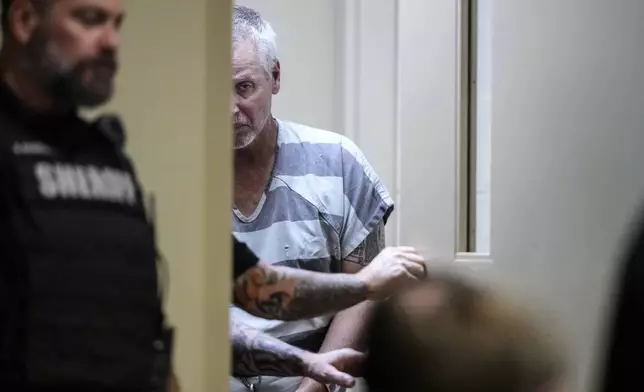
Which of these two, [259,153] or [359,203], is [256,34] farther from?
[359,203]

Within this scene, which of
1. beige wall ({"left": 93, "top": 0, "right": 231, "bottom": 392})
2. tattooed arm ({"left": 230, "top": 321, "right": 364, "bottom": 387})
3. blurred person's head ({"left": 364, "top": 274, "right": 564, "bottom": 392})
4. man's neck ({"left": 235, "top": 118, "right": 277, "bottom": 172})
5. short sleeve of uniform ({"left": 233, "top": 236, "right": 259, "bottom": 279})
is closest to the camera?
blurred person's head ({"left": 364, "top": 274, "right": 564, "bottom": 392})

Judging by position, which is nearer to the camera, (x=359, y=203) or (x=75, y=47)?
(x=75, y=47)

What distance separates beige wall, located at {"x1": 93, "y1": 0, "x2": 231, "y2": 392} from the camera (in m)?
0.72

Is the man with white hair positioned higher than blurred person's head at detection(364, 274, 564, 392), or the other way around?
the man with white hair

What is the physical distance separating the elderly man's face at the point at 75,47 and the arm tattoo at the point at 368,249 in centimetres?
62

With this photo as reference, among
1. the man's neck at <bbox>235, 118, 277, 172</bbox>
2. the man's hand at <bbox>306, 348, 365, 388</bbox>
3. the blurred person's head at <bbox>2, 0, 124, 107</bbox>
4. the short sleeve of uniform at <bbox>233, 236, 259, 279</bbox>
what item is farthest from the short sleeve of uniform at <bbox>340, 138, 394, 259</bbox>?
the blurred person's head at <bbox>2, 0, 124, 107</bbox>

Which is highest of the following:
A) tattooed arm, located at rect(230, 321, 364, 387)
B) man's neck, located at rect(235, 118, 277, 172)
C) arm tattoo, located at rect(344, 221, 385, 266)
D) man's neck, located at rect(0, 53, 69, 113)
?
man's neck, located at rect(0, 53, 69, 113)

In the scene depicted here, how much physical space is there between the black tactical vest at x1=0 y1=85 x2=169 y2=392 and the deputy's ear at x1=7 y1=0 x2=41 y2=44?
0.17 ft

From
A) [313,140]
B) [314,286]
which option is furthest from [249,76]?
[314,286]

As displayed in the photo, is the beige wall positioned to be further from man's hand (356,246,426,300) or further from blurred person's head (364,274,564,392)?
man's hand (356,246,426,300)

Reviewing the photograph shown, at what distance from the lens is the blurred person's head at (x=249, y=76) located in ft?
4.00

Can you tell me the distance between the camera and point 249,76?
122cm

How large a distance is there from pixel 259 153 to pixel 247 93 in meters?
0.10

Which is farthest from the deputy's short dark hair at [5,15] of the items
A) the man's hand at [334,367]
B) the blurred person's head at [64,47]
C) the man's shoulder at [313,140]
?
the man's shoulder at [313,140]
